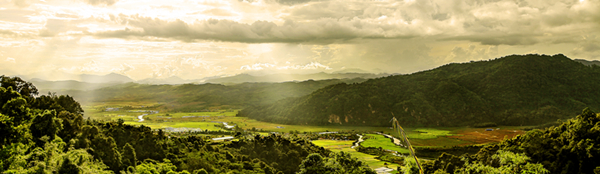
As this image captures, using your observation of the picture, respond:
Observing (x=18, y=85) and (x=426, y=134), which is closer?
(x=18, y=85)

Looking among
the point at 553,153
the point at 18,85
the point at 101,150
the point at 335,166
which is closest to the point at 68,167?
the point at 101,150

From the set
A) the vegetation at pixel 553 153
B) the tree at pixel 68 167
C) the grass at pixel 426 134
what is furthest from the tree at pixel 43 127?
the grass at pixel 426 134

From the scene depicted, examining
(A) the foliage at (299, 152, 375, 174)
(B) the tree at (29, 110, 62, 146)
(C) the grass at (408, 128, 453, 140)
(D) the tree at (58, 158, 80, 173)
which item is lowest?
(C) the grass at (408, 128, 453, 140)

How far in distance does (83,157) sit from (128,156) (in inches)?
448

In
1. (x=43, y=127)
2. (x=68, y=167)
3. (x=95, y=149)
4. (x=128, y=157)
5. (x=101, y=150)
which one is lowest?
(x=128, y=157)

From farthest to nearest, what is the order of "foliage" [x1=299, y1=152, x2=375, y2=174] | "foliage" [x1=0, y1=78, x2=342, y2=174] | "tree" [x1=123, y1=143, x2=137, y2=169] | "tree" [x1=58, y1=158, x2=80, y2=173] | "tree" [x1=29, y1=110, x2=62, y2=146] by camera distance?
1. "foliage" [x1=299, y1=152, x2=375, y2=174]
2. "tree" [x1=123, y1=143, x2=137, y2=169]
3. "tree" [x1=29, y1=110, x2=62, y2=146]
4. "foliage" [x1=0, y1=78, x2=342, y2=174]
5. "tree" [x1=58, y1=158, x2=80, y2=173]

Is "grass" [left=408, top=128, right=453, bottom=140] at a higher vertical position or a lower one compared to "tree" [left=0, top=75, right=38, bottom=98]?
lower

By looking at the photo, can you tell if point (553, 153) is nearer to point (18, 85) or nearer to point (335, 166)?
point (335, 166)

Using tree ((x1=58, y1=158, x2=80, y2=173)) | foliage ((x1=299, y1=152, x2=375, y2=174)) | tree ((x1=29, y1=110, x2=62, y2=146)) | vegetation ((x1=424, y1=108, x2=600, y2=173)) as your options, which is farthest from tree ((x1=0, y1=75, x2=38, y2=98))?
vegetation ((x1=424, y1=108, x2=600, y2=173))

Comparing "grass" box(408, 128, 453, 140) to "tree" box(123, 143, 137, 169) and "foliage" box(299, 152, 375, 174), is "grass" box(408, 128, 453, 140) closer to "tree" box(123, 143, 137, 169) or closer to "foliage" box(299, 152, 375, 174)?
"foliage" box(299, 152, 375, 174)

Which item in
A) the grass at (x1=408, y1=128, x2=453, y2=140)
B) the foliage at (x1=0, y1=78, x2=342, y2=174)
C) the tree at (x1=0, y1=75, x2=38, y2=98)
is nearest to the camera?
the foliage at (x1=0, y1=78, x2=342, y2=174)

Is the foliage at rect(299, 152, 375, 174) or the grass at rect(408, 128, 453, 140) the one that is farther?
the grass at rect(408, 128, 453, 140)

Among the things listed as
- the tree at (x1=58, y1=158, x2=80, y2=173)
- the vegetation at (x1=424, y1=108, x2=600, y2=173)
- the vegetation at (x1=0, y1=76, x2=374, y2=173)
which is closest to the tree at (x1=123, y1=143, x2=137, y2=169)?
the vegetation at (x1=0, y1=76, x2=374, y2=173)

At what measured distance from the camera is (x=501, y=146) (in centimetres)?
5406
